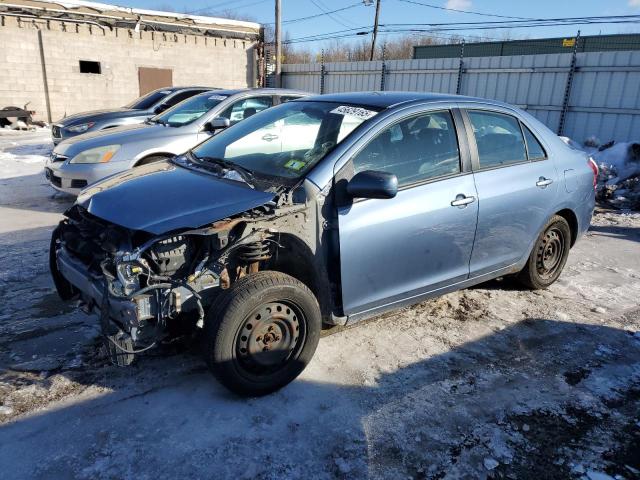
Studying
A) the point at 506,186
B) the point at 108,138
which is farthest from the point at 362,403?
the point at 108,138

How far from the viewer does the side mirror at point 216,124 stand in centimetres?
650

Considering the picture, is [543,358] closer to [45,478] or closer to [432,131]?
[432,131]

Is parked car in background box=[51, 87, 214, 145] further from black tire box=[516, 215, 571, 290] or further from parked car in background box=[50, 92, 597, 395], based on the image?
black tire box=[516, 215, 571, 290]

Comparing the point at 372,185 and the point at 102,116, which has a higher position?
the point at 372,185

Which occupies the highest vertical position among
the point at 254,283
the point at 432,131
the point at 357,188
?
the point at 432,131

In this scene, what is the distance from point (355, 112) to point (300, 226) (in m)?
1.08

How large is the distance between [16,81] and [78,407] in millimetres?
20161

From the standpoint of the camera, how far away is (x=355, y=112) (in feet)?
12.1

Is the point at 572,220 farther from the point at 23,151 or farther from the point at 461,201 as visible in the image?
the point at 23,151

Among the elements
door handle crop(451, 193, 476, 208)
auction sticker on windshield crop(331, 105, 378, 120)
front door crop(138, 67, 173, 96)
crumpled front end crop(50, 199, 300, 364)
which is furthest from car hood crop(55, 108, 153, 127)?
front door crop(138, 67, 173, 96)

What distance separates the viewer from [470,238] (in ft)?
12.6

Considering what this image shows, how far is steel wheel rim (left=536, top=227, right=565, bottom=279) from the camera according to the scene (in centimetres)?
473

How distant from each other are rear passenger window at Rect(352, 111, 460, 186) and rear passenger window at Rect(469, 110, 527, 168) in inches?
11.7

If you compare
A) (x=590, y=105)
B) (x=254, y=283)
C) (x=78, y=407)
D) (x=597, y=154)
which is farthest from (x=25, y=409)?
(x=590, y=105)
